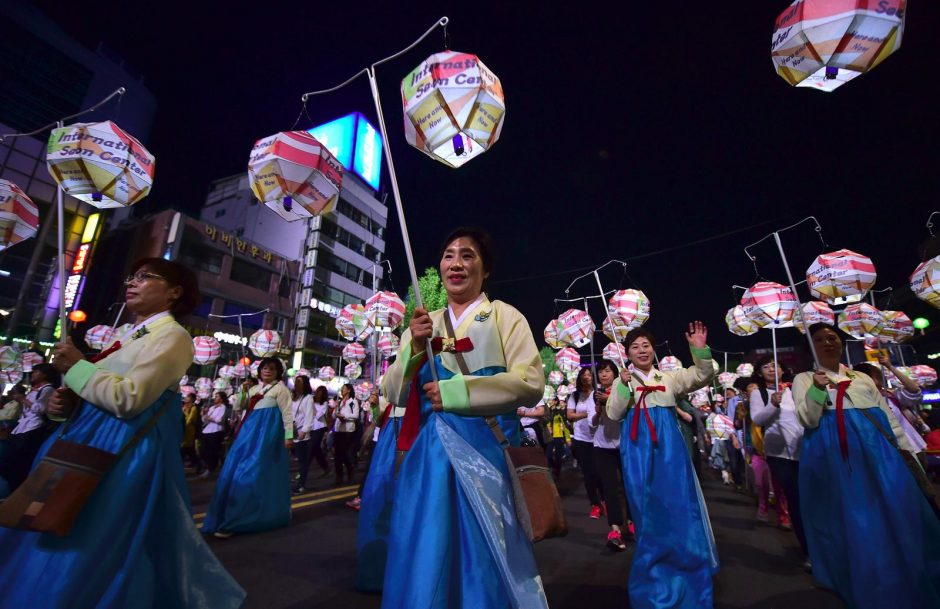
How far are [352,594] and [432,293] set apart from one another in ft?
106

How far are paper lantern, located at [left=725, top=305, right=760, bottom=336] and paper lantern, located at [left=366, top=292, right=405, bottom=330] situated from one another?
8.20 meters

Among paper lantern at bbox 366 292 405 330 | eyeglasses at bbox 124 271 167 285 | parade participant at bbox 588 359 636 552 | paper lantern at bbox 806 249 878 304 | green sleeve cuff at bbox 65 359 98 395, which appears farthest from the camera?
paper lantern at bbox 366 292 405 330

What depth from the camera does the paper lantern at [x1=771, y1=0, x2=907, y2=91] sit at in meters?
3.16

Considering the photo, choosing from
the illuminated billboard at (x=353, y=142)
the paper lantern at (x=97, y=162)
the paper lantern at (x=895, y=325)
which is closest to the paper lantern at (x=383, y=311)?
the paper lantern at (x=97, y=162)

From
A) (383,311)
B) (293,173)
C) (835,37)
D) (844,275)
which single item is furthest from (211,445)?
(844,275)

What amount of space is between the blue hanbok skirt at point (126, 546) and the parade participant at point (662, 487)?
2.96 m

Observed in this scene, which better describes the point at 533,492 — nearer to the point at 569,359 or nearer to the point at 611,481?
the point at 611,481

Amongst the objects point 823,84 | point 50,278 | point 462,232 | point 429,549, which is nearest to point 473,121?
point 462,232

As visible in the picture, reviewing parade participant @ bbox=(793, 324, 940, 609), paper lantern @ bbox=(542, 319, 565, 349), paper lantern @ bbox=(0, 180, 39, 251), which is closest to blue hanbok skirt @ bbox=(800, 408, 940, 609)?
parade participant @ bbox=(793, 324, 940, 609)

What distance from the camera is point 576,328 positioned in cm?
1296

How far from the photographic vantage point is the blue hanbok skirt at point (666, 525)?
344 cm

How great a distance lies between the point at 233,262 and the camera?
3666cm

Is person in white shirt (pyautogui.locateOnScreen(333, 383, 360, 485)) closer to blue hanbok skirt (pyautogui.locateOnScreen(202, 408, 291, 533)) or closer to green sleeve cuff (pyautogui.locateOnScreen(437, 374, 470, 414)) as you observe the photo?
blue hanbok skirt (pyautogui.locateOnScreen(202, 408, 291, 533))

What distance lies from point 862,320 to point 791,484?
7.02 meters
